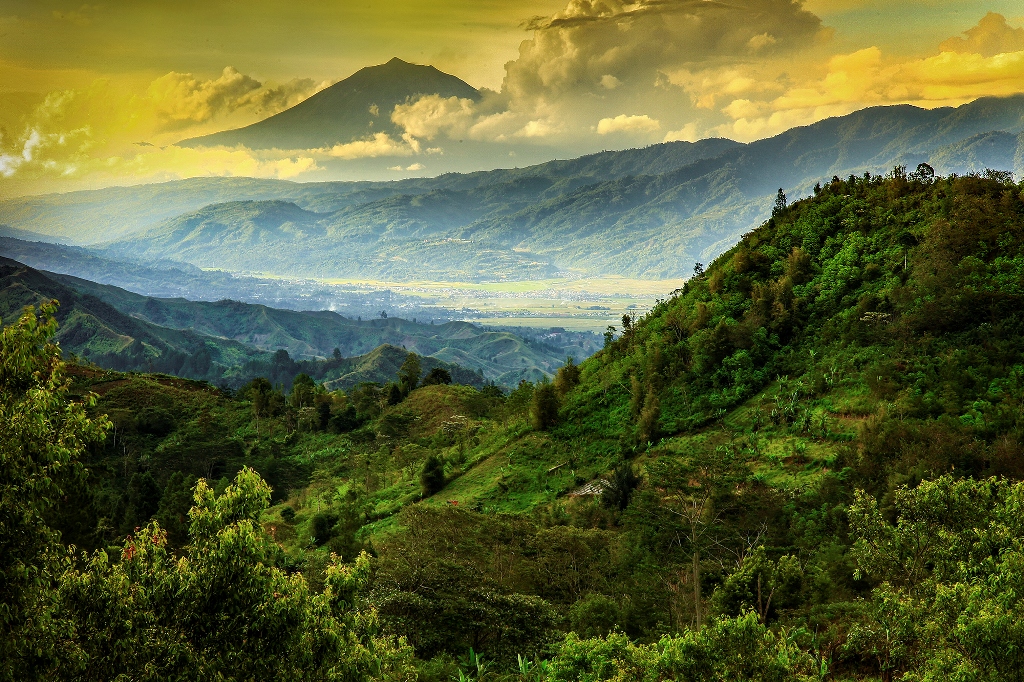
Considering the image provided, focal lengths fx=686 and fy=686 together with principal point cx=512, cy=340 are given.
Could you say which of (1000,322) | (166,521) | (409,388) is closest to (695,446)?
(1000,322)

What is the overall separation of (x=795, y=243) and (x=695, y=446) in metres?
19.2

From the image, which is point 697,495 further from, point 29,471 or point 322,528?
point 322,528

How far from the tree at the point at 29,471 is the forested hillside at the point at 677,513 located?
0.05 m

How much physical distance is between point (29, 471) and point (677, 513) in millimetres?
20378

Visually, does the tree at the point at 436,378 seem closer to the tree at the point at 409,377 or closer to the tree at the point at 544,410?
the tree at the point at 409,377

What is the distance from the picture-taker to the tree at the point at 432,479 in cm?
4353

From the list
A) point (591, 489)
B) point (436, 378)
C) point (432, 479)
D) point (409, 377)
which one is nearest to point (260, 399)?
point (409, 377)

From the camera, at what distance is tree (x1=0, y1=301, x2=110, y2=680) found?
848 centimetres

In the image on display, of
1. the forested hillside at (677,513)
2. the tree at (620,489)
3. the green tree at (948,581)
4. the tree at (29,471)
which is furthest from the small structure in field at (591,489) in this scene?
the tree at (29,471)

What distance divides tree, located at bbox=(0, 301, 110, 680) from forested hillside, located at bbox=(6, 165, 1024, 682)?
5 centimetres

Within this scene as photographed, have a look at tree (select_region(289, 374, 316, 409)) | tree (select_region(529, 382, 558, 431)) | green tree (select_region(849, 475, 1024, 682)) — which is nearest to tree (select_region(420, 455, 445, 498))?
tree (select_region(529, 382, 558, 431))

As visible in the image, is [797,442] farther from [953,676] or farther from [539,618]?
[953,676]

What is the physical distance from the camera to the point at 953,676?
38.1 ft

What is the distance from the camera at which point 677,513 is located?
24.5m
